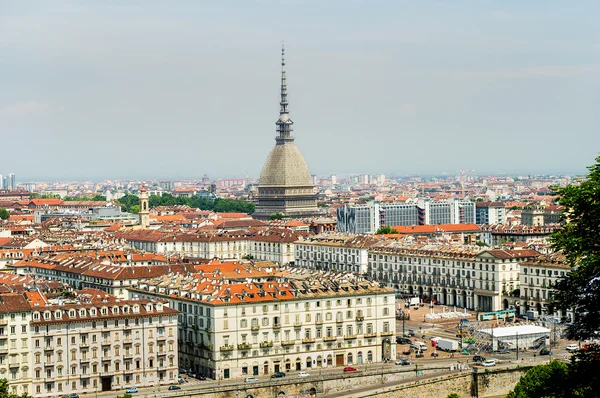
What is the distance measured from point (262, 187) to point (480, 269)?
9435 cm

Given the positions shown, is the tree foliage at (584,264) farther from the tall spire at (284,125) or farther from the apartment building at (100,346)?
the tall spire at (284,125)

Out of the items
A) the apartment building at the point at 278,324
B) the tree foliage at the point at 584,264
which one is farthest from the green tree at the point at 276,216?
the tree foliage at the point at 584,264

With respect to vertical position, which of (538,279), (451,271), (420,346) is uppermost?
(538,279)

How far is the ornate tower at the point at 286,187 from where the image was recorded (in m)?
176

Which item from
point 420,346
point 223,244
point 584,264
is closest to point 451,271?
point 420,346

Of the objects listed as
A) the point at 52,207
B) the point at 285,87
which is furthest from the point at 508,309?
the point at 52,207

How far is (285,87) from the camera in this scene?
192 metres

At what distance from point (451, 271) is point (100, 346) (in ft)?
134

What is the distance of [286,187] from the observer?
176625mm

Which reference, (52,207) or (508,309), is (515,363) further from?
(52,207)

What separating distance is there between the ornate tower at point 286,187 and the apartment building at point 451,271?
240 ft

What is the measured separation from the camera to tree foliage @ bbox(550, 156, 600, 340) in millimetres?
36938

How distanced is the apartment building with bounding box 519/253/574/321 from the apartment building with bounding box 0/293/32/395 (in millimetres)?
38693

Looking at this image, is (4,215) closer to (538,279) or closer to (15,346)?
(538,279)
